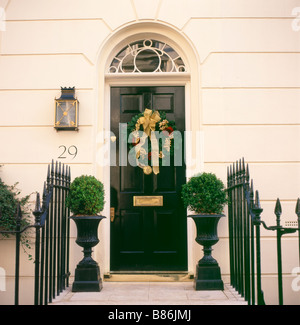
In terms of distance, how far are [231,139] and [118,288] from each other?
232 centimetres

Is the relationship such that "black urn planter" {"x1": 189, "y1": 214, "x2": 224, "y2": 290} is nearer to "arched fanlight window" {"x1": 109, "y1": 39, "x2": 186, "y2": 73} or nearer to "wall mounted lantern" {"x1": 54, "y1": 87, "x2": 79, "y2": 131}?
"wall mounted lantern" {"x1": 54, "y1": 87, "x2": 79, "y2": 131}

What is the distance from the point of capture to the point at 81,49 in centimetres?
553

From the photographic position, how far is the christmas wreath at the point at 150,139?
559 cm

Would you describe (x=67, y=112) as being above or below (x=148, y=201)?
above

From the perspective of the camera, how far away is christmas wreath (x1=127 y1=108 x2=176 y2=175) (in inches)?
220

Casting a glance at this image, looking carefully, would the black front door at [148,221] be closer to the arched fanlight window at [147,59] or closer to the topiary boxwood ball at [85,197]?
the arched fanlight window at [147,59]

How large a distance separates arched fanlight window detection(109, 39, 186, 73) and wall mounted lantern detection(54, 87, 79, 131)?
793 mm

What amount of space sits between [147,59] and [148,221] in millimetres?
2224

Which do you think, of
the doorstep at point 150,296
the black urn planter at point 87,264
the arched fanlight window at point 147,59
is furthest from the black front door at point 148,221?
the black urn planter at point 87,264

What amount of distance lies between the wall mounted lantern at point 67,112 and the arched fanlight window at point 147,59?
793mm

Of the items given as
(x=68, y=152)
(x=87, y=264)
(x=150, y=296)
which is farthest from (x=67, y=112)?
(x=150, y=296)

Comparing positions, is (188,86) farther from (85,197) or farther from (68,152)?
(85,197)

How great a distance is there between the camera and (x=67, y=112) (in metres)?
5.31
